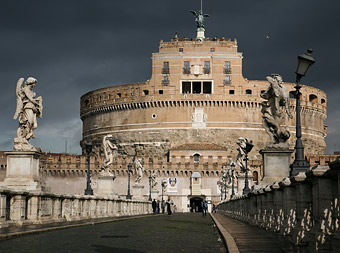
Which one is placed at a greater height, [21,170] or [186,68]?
[186,68]

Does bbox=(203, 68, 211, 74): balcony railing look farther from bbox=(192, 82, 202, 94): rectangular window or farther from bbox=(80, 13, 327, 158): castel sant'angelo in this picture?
bbox=(192, 82, 202, 94): rectangular window

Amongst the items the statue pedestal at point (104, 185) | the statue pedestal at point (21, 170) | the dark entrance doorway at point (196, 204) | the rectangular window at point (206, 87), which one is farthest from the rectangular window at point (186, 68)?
the statue pedestal at point (21, 170)

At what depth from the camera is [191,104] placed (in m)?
75.3

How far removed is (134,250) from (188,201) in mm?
59172

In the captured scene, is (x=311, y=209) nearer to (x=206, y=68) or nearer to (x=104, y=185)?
(x=104, y=185)

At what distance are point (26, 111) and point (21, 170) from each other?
151cm

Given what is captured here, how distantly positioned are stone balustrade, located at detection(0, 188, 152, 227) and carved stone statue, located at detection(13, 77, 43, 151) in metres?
1.63

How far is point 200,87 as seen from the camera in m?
79.2

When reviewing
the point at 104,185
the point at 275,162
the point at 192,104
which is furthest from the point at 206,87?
the point at 275,162

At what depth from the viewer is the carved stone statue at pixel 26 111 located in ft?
42.7

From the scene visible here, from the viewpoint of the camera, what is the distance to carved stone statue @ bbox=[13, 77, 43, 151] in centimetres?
1300

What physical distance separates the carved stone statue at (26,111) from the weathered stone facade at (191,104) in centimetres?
6227

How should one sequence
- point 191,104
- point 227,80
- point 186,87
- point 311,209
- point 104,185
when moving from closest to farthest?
point 311,209 → point 104,185 → point 191,104 → point 227,80 → point 186,87

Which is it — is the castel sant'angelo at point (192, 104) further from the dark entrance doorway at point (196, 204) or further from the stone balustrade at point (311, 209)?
the stone balustrade at point (311, 209)
